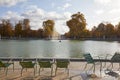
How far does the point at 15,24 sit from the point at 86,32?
25279 millimetres

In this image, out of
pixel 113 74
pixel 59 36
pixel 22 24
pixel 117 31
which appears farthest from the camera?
pixel 59 36

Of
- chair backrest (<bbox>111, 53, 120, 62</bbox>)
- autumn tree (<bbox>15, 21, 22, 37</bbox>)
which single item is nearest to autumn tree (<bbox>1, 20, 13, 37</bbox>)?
autumn tree (<bbox>15, 21, 22, 37</bbox>)

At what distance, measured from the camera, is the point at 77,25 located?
92.5 m

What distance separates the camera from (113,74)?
32.2 ft

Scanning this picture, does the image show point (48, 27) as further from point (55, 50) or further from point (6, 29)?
point (55, 50)

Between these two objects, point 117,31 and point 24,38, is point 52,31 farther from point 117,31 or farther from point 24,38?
point 117,31

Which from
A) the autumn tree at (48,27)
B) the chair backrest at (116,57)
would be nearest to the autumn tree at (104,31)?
the autumn tree at (48,27)

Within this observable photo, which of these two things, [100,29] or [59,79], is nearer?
[59,79]

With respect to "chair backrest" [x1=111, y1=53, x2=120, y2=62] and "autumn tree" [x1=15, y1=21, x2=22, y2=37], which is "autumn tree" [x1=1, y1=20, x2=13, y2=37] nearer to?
"autumn tree" [x1=15, y1=21, x2=22, y2=37]

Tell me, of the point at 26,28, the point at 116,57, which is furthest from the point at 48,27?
the point at 116,57

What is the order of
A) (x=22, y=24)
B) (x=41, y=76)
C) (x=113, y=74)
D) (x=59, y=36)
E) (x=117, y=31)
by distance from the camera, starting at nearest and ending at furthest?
(x=113, y=74) → (x=41, y=76) → (x=117, y=31) → (x=22, y=24) → (x=59, y=36)

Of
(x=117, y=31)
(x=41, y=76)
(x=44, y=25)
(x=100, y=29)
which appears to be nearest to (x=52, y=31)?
(x=44, y=25)

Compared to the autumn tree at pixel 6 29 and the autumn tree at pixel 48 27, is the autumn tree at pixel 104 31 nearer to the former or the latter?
the autumn tree at pixel 48 27

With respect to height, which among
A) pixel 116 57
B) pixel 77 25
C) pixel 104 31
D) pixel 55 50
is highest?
pixel 77 25
